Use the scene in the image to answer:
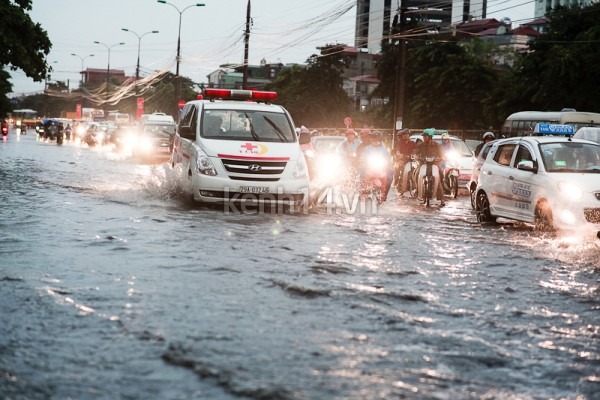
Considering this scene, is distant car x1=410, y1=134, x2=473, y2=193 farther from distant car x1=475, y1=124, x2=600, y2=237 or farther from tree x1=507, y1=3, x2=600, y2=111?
tree x1=507, y1=3, x2=600, y2=111

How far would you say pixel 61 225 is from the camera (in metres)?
12.9

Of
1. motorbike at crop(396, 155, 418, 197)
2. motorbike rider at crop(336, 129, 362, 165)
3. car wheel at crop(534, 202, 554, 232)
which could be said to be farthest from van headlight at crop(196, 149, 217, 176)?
motorbike at crop(396, 155, 418, 197)

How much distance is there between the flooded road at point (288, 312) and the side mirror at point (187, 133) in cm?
295

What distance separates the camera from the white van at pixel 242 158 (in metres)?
15.6

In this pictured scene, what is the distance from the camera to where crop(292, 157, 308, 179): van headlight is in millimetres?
15867

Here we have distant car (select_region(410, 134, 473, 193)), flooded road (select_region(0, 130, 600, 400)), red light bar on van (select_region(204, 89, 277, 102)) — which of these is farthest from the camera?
distant car (select_region(410, 134, 473, 193))

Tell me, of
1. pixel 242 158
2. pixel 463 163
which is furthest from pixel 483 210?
pixel 463 163

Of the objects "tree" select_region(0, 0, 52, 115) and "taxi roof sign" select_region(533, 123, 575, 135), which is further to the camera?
"tree" select_region(0, 0, 52, 115)

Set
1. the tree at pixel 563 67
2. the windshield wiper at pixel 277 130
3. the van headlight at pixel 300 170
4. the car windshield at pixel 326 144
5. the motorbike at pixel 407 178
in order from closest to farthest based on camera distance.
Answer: the van headlight at pixel 300 170, the windshield wiper at pixel 277 130, the motorbike at pixel 407 178, the car windshield at pixel 326 144, the tree at pixel 563 67

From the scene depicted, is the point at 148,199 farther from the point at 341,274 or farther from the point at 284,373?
the point at 284,373

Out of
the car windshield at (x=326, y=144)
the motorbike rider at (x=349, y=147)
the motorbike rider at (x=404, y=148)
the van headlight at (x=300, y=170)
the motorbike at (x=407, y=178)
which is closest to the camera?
the van headlight at (x=300, y=170)

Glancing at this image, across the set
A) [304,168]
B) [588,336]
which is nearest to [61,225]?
[304,168]

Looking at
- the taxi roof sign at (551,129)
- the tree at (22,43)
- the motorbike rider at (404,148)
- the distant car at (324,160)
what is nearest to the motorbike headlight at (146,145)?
the tree at (22,43)

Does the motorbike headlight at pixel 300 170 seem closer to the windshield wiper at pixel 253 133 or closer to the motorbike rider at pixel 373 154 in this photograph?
the windshield wiper at pixel 253 133
